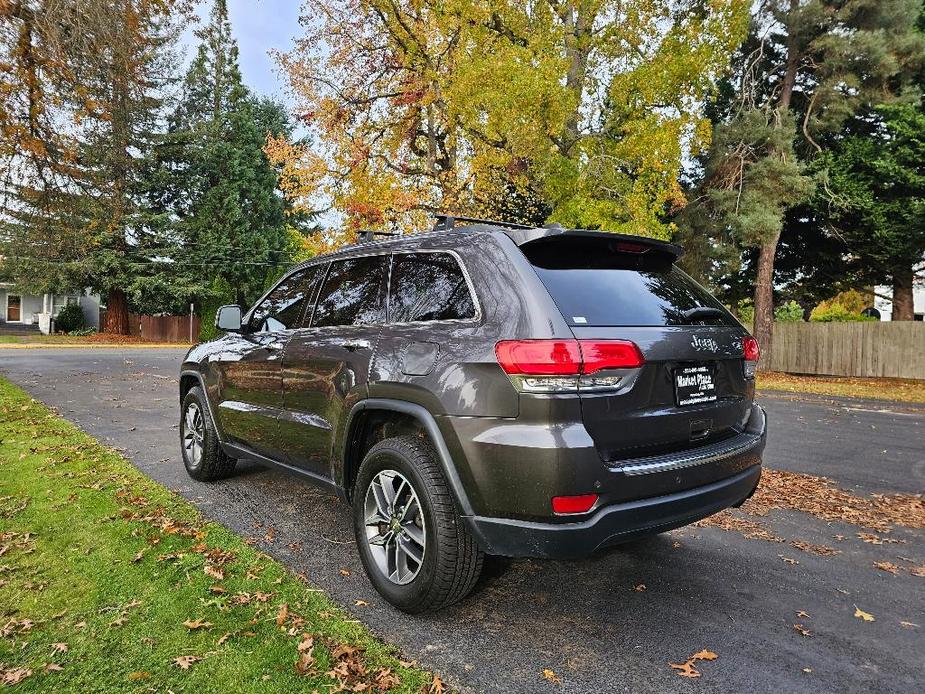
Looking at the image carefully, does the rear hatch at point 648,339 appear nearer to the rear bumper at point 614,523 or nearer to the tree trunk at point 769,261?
the rear bumper at point 614,523

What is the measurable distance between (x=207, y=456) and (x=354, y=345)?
2.56 meters

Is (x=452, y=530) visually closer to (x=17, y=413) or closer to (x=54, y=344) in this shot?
(x=17, y=413)

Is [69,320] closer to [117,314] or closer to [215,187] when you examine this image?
[117,314]

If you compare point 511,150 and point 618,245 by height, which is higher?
point 511,150

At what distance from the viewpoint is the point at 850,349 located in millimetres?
19844

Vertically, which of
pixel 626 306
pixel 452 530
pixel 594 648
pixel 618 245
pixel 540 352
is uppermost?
pixel 618 245

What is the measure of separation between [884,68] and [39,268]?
39.1 metres

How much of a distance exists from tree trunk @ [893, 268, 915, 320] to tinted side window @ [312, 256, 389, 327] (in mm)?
23194

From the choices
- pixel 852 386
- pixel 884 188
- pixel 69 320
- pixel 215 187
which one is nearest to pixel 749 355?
pixel 852 386

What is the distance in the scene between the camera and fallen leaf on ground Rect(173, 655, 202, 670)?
2557mm

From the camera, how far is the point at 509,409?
2.61 meters

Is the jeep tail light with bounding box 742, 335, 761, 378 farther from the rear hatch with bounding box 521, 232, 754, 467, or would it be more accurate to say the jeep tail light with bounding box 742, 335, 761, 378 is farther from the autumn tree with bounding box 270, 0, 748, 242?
the autumn tree with bounding box 270, 0, 748, 242

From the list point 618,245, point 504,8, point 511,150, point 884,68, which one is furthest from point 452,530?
point 884,68

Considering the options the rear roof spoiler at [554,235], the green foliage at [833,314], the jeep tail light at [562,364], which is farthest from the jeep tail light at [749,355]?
the green foliage at [833,314]
